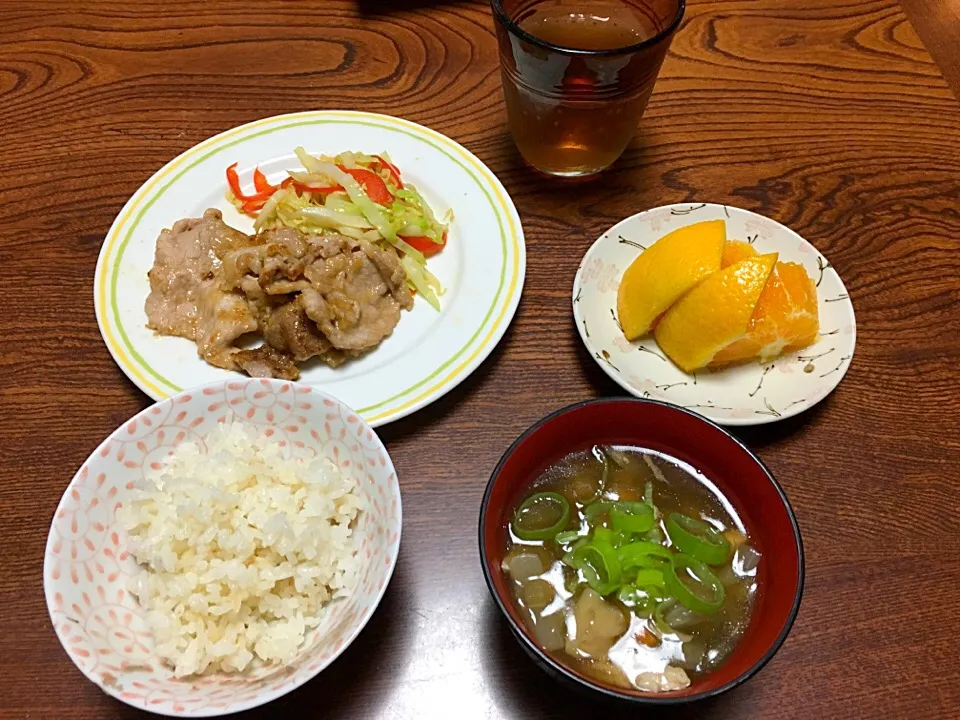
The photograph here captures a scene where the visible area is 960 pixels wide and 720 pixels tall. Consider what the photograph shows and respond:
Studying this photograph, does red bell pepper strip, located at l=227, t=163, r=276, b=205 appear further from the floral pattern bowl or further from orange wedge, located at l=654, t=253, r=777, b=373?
orange wedge, located at l=654, t=253, r=777, b=373

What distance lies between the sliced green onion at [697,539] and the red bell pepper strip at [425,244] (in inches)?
39.5

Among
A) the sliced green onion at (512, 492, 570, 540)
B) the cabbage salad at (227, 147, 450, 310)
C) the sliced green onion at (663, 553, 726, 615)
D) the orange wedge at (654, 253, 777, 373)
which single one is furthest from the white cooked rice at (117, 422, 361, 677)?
the orange wedge at (654, 253, 777, 373)

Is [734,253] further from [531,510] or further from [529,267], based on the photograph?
[531,510]

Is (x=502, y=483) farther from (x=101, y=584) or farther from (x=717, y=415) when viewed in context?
(x=101, y=584)

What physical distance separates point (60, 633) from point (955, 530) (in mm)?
1738

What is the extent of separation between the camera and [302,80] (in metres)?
2.34

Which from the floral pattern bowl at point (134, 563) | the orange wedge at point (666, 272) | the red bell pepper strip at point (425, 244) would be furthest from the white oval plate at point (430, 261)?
the orange wedge at point (666, 272)

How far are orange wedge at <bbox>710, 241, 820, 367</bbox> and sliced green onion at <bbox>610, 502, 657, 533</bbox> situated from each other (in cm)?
52

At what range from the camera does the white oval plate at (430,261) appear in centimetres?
159

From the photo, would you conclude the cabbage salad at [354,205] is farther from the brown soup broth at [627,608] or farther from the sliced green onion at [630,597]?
the sliced green onion at [630,597]

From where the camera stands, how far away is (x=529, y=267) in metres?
1.89

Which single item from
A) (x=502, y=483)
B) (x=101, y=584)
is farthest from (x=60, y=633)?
(x=502, y=483)

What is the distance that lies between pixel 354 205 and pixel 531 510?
1.09 m

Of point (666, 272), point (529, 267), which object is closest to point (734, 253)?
point (666, 272)
